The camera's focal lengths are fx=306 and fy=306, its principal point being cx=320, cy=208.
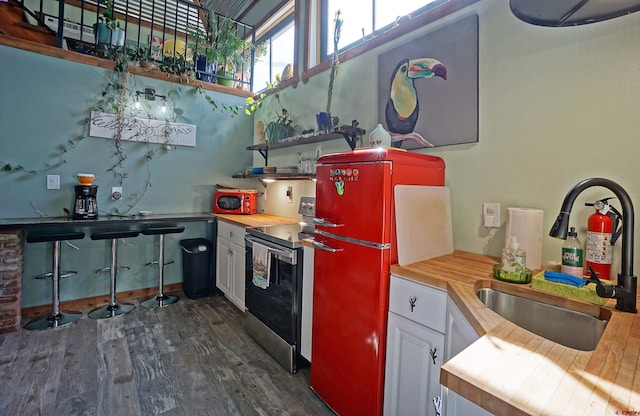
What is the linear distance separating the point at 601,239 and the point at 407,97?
1.37m

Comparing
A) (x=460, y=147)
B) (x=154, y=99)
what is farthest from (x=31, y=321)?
(x=460, y=147)

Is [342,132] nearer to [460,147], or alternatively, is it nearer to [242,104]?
[460,147]

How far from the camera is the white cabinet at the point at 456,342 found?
2.29 feet

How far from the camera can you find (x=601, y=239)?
4.06 feet

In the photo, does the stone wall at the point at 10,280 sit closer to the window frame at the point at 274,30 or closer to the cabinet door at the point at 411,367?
the window frame at the point at 274,30

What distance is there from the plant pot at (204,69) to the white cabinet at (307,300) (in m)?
2.93

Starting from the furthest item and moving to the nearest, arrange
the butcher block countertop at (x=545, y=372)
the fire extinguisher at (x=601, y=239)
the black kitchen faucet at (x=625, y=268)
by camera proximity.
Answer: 1. the fire extinguisher at (x=601, y=239)
2. the black kitchen faucet at (x=625, y=268)
3. the butcher block countertop at (x=545, y=372)

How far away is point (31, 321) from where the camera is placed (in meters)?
2.74

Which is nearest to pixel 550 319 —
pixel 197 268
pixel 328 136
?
pixel 328 136

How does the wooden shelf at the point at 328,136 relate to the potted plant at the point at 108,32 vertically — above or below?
below

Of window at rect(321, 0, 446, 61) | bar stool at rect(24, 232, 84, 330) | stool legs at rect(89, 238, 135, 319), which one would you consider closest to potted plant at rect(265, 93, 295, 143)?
window at rect(321, 0, 446, 61)

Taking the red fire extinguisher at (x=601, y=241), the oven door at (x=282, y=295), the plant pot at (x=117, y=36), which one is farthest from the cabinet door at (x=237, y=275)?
the plant pot at (x=117, y=36)

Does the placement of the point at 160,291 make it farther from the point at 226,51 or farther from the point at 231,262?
the point at 226,51

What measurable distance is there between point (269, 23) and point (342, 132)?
103 inches
